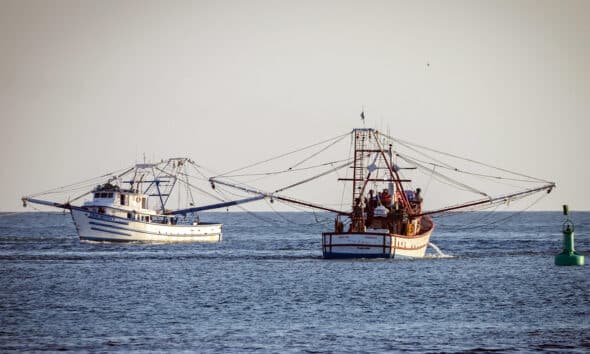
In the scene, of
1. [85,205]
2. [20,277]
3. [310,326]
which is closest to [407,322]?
[310,326]

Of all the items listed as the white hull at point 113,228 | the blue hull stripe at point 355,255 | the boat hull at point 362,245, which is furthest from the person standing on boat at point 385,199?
the white hull at point 113,228

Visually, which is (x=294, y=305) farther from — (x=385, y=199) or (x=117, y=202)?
(x=117, y=202)

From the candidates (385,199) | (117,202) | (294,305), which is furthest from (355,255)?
(117,202)

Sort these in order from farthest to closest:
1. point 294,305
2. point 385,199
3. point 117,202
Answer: point 117,202 < point 385,199 < point 294,305

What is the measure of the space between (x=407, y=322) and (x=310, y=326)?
456 cm

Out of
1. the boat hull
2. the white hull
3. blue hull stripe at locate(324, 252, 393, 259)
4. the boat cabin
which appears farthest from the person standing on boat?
the white hull

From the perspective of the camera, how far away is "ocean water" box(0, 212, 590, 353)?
1624 inches

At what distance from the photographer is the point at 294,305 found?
→ 54.5m

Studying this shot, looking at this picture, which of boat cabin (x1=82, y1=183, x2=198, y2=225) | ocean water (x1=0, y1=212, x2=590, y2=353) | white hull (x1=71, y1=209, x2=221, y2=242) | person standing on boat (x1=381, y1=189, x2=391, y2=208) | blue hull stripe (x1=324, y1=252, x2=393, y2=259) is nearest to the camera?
ocean water (x1=0, y1=212, x2=590, y2=353)

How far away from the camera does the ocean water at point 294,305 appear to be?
135 ft

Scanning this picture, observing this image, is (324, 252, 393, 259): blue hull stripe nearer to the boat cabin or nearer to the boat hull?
the boat hull

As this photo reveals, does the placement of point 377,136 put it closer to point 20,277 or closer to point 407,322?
point 20,277

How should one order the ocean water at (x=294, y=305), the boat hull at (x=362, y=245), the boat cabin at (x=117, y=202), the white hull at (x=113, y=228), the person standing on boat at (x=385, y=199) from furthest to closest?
the white hull at (x=113, y=228) → the boat cabin at (x=117, y=202) → the person standing on boat at (x=385, y=199) → the boat hull at (x=362, y=245) → the ocean water at (x=294, y=305)

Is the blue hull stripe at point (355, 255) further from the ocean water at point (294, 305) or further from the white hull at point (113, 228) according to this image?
the white hull at point (113, 228)
